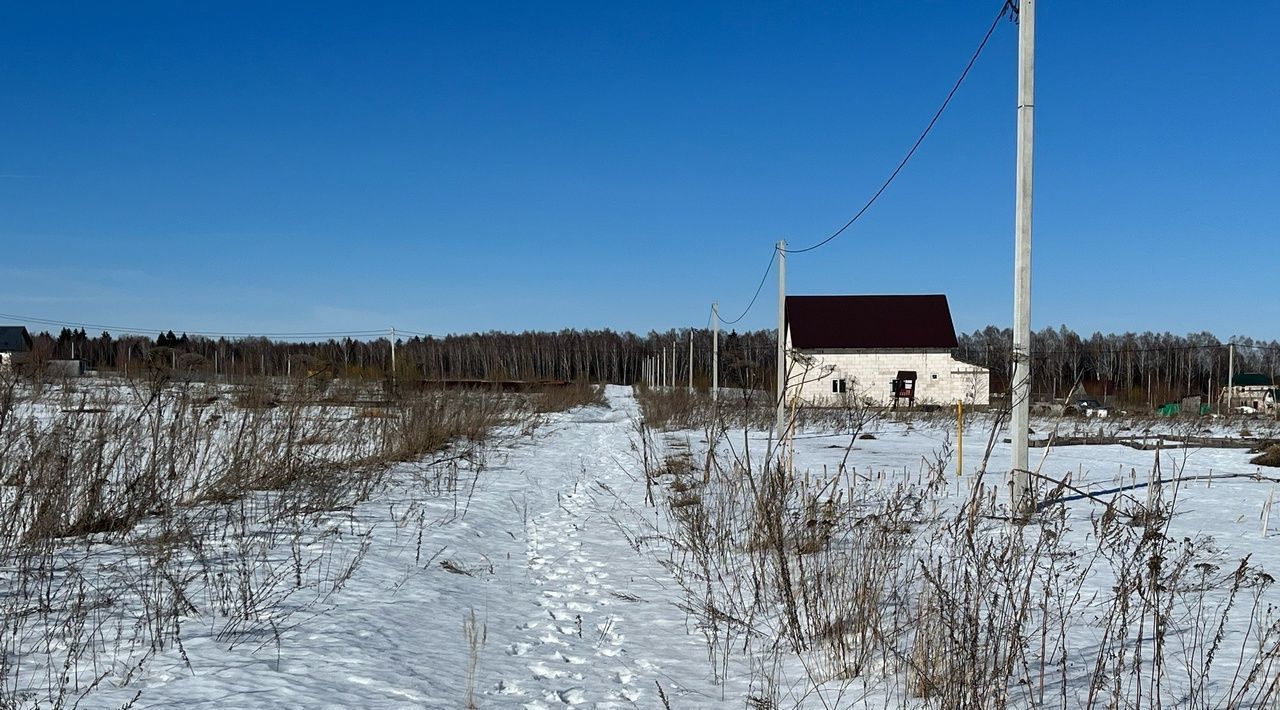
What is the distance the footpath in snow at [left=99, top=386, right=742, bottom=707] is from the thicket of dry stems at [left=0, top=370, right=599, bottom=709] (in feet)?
0.79

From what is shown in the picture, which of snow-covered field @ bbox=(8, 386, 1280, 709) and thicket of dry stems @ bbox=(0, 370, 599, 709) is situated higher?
thicket of dry stems @ bbox=(0, 370, 599, 709)

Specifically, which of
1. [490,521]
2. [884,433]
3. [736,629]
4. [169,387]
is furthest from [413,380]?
[884,433]

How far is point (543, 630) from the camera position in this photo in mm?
4754

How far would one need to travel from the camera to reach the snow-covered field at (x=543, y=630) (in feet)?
11.3

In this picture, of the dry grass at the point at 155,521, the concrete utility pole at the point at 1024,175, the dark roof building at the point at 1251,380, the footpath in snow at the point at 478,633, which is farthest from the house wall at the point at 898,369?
the footpath in snow at the point at 478,633

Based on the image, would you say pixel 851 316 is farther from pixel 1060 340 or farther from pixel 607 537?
pixel 1060 340

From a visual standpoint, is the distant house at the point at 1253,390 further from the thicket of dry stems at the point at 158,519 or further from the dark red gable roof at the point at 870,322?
the thicket of dry stems at the point at 158,519

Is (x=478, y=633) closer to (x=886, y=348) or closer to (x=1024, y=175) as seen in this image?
(x=1024, y=175)

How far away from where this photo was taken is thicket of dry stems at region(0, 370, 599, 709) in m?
3.73

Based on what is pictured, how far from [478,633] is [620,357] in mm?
104567

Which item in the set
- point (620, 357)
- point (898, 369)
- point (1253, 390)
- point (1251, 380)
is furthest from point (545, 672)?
point (620, 357)

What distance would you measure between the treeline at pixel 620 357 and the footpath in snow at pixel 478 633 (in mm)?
1989

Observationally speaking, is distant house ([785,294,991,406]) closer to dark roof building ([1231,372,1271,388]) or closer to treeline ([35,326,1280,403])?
treeline ([35,326,1280,403])

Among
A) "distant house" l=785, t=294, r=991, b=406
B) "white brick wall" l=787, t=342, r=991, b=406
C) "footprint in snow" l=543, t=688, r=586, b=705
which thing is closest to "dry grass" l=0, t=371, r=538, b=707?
"footprint in snow" l=543, t=688, r=586, b=705
